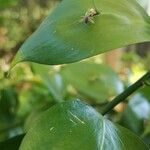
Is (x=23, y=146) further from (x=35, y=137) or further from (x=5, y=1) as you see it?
(x=5, y=1)

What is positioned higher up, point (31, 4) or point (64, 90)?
point (64, 90)

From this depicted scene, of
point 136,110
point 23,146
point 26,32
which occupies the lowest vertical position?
point 26,32

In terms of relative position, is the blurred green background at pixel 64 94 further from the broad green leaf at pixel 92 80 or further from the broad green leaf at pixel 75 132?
the broad green leaf at pixel 75 132

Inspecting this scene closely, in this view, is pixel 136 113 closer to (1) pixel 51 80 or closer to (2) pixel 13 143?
(1) pixel 51 80

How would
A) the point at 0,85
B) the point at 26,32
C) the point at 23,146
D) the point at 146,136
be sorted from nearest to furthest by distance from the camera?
the point at 23,146, the point at 146,136, the point at 0,85, the point at 26,32

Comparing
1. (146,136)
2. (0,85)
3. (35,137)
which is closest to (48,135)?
(35,137)

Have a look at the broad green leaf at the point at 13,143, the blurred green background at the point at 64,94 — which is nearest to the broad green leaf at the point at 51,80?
the blurred green background at the point at 64,94

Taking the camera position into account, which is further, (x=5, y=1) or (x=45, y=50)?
(x=5, y=1)

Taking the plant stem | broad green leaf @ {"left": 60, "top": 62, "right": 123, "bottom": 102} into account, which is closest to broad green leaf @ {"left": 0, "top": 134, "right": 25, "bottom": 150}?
the plant stem
